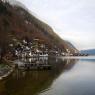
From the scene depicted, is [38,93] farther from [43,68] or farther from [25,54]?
[25,54]

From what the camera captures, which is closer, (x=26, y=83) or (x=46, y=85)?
(x=46, y=85)

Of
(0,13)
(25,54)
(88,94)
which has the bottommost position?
(88,94)

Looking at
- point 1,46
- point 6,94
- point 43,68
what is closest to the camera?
point 6,94

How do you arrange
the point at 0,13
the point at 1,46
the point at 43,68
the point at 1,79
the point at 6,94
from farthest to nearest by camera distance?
1. the point at 0,13
2. the point at 1,46
3. the point at 43,68
4. the point at 1,79
5. the point at 6,94

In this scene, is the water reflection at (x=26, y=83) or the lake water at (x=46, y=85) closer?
the lake water at (x=46, y=85)

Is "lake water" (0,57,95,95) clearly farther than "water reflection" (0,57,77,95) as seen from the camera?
No

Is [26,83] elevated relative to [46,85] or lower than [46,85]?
elevated

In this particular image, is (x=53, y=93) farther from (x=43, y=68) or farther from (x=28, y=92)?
(x=43, y=68)

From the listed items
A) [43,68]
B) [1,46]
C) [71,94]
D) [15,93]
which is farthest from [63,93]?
[1,46]

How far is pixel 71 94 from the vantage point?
38.7 m

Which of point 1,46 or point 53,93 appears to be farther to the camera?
point 1,46

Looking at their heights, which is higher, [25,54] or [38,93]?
[25,54]

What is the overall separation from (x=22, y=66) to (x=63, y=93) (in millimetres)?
49975

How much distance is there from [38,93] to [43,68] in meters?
47.5
